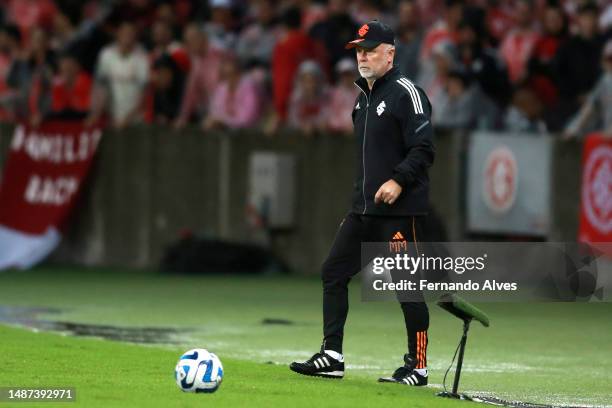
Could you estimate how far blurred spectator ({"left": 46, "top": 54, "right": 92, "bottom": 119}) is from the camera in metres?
22.5

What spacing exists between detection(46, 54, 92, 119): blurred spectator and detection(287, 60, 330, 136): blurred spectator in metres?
3.50

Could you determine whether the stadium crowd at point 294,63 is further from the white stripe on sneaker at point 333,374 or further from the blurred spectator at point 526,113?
the white stripe on sneaker at point 333,374

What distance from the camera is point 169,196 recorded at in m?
21.8

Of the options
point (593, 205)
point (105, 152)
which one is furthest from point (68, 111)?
point (593, 205)

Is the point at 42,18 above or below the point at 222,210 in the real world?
above

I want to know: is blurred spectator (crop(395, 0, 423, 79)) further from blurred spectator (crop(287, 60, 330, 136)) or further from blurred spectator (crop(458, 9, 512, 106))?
blurred spectator (crop(287, 60, 330, 136))

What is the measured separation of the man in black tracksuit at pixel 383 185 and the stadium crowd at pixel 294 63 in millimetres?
7747

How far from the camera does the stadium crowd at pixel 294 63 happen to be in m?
18.5

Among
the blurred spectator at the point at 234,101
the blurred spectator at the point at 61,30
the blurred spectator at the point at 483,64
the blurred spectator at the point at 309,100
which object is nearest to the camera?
the blurred spectator at the point at 483,64

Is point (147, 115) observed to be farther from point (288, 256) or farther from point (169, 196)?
point (288, 256)

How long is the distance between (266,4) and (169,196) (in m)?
2.90

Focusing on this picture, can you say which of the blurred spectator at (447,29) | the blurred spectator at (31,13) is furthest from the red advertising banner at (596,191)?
the blurred spectator at (31,13)

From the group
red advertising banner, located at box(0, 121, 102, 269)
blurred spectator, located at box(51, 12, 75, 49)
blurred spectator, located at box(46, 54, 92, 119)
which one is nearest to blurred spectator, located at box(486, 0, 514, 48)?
red advertising banner, located at box(0, 121, 102, 269)

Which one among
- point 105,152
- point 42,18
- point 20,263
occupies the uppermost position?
point 42,18
